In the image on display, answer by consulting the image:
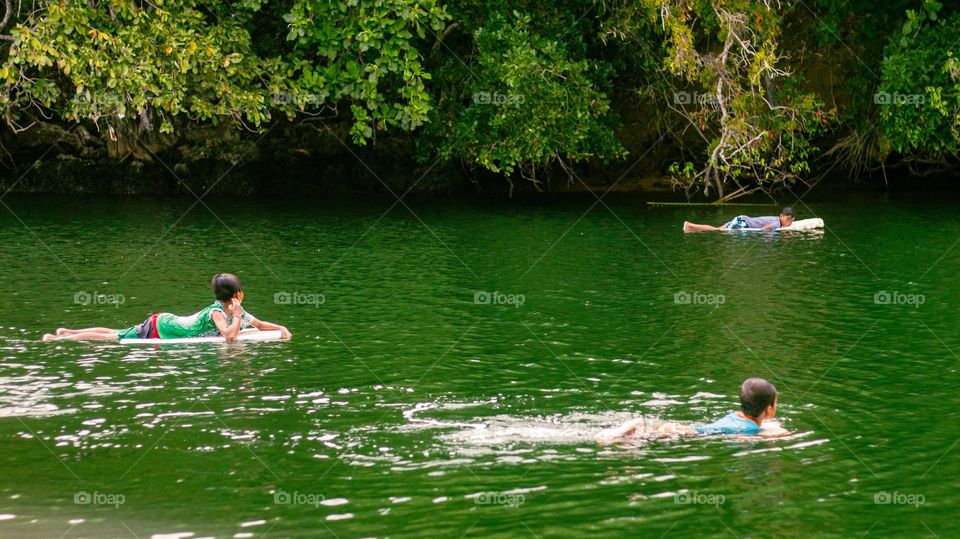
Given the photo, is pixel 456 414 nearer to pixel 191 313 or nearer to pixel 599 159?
pixel 191 313

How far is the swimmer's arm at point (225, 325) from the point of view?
1428cm

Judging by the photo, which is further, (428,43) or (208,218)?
(428,43)

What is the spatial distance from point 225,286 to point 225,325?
51 centimetres

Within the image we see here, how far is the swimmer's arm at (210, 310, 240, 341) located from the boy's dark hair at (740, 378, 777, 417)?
6.35 metres

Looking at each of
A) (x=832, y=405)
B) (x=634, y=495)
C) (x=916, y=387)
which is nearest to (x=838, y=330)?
(x=916, y=387)

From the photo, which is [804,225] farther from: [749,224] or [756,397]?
[756,397]

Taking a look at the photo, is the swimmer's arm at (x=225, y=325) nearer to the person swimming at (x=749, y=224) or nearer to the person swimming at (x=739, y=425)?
the person swimming at (x=739, y=425)

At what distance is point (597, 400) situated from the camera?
38.3ft

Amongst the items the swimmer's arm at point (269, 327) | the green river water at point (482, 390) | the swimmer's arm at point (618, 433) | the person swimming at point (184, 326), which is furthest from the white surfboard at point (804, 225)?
the swimmer's arm at point (618, 433)

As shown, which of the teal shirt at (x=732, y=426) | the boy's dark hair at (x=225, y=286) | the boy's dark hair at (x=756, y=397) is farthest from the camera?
the boy's dark hair at (x=225, y=286)

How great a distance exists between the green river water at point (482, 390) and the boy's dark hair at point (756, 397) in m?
Result: 0.27

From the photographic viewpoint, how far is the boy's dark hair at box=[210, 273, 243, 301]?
1402 cm

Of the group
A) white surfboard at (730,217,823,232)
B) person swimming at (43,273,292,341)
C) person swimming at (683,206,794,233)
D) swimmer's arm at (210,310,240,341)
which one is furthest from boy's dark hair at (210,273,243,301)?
white surfboard at (730,217,823,232)

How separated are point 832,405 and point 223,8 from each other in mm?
21526
